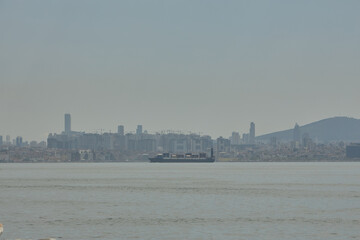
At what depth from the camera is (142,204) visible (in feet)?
298

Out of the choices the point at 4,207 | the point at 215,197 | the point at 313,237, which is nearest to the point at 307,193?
the point at 215,197

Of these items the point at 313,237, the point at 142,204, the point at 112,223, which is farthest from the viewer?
the point at 142,204

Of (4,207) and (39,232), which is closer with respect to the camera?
(39,232)

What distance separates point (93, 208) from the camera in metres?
83.9

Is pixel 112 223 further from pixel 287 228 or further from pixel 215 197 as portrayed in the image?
pixel 215 197

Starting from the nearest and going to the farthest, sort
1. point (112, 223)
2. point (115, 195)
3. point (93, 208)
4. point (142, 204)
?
point (112, 223) < point (93, 208) < point (142, 204) < point (115, 195)

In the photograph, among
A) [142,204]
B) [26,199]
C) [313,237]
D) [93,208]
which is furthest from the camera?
[26,199]

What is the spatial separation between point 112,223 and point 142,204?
2395cm

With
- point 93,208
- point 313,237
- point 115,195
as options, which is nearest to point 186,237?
point 313,237

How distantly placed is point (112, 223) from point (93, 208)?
17444 millimetres

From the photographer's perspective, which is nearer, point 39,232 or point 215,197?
point 39,232

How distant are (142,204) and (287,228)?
3156 centimetres

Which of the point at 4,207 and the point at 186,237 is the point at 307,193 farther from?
the point at 186,237

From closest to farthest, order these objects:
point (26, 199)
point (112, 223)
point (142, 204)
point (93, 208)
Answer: point (112, 223)
point (93, 208)
point (142, 204)
point (26, 199)
